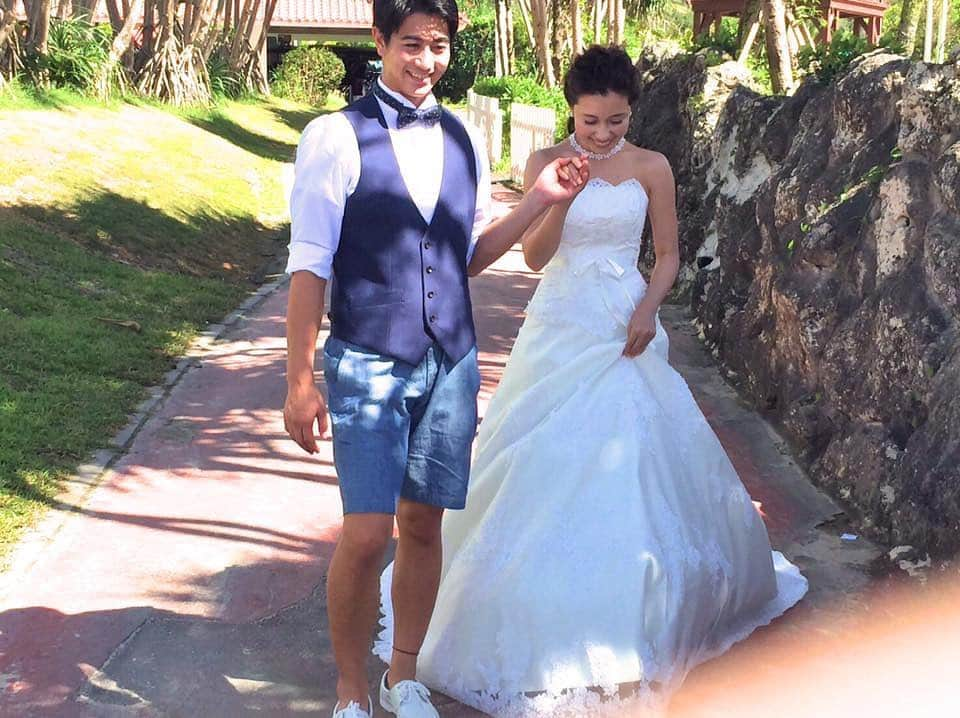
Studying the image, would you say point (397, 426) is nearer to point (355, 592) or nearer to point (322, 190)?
point (355, 592)

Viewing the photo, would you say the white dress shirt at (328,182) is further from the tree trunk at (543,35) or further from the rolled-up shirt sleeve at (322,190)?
the tree trunk at (543,35)

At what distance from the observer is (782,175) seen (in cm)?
787

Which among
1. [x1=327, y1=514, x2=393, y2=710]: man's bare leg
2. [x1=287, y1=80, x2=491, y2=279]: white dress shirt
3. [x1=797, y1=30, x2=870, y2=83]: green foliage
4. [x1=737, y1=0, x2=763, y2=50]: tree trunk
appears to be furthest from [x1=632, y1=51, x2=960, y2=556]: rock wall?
[x1=737, y1=0, x2=763, y2=50]: tree trunk

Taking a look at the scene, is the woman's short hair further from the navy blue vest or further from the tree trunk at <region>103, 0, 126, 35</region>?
the tree trunk at <region>103, 0, 126, 35</region>

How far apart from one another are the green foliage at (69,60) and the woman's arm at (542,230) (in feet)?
57.4

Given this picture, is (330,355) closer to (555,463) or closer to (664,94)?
(555,463)

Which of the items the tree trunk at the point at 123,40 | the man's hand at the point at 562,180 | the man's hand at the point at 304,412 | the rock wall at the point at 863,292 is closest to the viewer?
the man's hand at the point at 304,412

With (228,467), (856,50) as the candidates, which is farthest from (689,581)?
(856,50)

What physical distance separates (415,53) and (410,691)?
1888 millimetres

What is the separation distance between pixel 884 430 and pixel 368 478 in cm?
320

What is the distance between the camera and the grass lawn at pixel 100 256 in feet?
22.6

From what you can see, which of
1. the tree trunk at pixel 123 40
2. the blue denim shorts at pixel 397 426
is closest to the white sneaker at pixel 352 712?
the blue denim shorts at pixel 397 426

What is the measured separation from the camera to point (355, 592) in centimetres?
356

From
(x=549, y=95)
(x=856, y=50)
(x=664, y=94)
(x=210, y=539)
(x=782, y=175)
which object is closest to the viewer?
(x=210, y=539)
